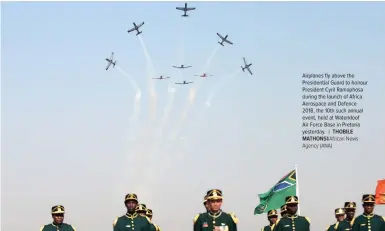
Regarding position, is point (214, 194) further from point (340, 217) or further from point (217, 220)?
point (340, 217)

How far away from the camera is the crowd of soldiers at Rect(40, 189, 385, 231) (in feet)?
82.1

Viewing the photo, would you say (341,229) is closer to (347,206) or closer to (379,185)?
(347,206)

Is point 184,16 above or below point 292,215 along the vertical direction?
above

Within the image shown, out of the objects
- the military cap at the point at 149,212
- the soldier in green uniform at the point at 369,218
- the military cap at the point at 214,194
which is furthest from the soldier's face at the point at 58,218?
the soldier in green uniform at the point at 369,218

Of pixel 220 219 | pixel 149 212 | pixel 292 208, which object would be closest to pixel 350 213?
pixel 292 208

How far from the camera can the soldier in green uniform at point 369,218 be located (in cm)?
2978

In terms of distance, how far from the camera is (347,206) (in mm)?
33656

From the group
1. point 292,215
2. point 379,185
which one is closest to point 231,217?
point 292,215

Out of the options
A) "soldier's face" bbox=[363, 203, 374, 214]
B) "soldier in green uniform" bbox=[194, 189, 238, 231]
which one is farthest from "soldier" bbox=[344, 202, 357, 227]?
"soldier in green uniform" bbox=[194, 189, 238, 231]

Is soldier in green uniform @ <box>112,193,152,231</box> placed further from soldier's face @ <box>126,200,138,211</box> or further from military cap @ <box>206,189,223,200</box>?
military cap @ <box>206,189,223,200</box>

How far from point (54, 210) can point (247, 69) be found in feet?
254

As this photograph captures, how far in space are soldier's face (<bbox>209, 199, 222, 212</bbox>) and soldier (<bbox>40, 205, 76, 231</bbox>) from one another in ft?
26.1

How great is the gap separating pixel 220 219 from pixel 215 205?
502mm

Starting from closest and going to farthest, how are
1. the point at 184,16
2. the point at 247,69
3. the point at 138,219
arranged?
the point at 138,219 < the point at 184,16 < the point at 247,69
